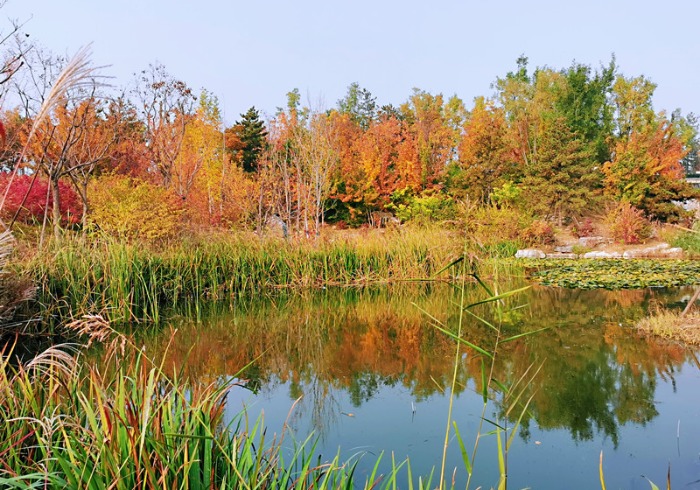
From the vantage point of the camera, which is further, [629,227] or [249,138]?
[249,138]

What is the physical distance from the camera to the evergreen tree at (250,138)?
64.0 ft

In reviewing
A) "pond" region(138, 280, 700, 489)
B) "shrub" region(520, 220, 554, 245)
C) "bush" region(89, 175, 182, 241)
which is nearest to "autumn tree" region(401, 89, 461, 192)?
"shrub" region(520, 220, 554, 245)

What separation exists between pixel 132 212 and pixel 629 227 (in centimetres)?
1315

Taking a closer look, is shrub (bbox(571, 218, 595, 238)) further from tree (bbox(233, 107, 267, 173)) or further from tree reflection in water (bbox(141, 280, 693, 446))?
tree (bbox(233, 107, 267, 173))

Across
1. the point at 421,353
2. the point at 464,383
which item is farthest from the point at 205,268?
the point at 464,383

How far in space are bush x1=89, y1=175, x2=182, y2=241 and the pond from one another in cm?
237

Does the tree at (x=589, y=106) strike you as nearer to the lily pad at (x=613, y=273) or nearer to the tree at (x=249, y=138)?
the lily pad at (x=613, y=273)

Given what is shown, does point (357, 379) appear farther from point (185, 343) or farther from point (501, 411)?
point (185, 343)

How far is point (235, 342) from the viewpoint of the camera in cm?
532

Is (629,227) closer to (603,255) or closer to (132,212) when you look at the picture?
(603,255)

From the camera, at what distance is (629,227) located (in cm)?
1498

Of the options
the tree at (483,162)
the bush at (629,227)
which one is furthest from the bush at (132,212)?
the bush at (629,227)

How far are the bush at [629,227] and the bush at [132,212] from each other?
40.9 feet

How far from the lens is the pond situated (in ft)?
9.25
